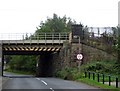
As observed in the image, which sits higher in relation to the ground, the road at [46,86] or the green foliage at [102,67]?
the green foliage at [102,67]

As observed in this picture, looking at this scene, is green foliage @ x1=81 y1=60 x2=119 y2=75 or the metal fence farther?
green foliage @ x1=81 y1=60 x2=119 y2=75

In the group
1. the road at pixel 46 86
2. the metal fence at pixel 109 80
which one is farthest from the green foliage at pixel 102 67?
the road at pixel 46 86

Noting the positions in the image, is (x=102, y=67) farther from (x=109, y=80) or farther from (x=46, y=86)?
(x=109, y=80)

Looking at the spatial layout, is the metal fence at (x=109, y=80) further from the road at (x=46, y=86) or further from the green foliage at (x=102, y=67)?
the green foliage at (x=102, y=67)

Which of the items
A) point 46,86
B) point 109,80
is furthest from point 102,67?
point 109,80

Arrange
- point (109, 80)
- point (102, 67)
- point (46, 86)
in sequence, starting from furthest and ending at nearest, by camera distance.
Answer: point (102, 67)
point (46, 86)
point (109, 80)

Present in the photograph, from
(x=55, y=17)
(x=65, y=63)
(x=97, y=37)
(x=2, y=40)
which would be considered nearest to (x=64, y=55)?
(x=65, y=63)

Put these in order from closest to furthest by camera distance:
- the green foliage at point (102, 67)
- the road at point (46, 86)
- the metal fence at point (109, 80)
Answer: the metal fence at point (109, 80), the road at point (46, 86), the green foliage at point (102, 67)

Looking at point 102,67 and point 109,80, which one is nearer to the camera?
point 109,80

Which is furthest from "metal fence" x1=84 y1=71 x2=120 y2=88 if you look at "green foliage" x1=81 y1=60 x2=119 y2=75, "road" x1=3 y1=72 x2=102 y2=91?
"green foliage" x1=81 y1=60 x2=119 y2=75

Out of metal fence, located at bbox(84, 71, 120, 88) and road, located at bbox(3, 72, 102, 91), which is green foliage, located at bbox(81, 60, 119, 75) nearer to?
metal fence, located at bbox(84, 71, 120, 88)

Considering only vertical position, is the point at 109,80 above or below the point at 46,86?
above

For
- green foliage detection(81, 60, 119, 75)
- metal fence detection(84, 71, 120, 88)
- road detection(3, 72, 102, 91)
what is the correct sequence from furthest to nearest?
green foliage detection(81, 60, 119, 75) < road detection(3, 72, 102, 91) < metal fence detection(84, 71, 120, 88)

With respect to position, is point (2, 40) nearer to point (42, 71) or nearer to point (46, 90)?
point (42, 71)
